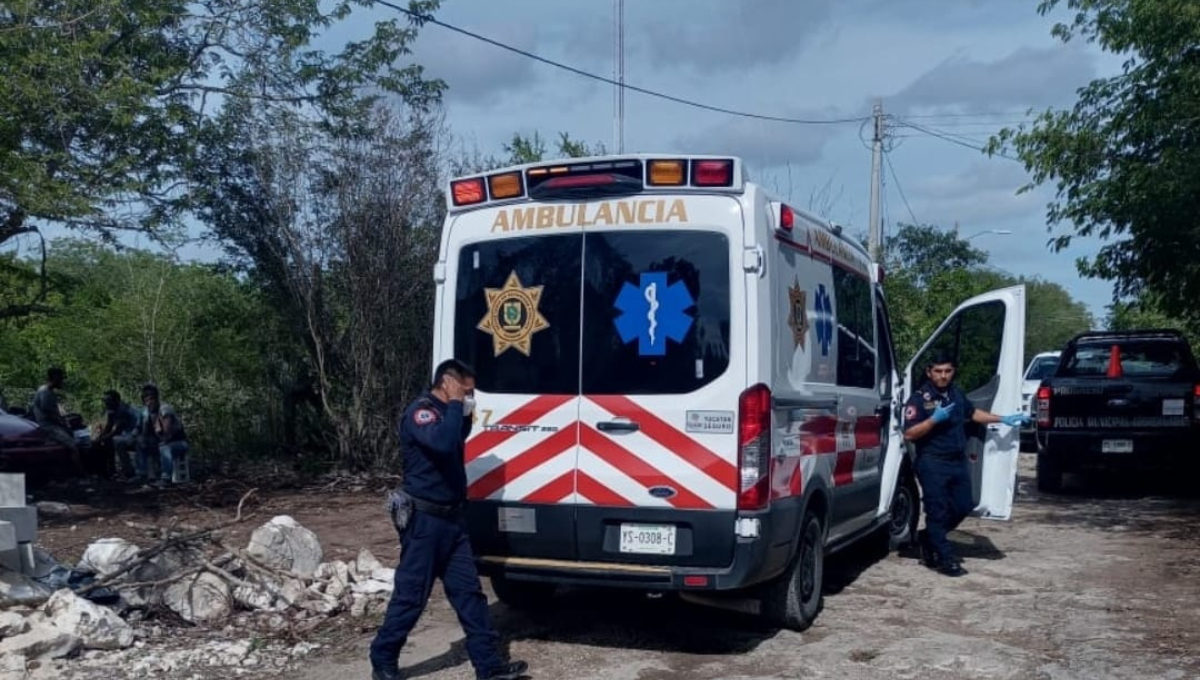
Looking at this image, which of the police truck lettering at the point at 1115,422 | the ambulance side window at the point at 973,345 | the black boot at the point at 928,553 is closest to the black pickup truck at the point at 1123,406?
the police truck lettering at the point at 1115,422

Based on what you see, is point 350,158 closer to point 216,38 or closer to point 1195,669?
point 216,38

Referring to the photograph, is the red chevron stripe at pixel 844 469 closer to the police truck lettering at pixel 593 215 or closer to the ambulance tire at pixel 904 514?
the ambulance tire at pixel 904 514

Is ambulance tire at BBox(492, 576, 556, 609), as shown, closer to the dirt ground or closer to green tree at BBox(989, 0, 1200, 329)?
the dirt ground

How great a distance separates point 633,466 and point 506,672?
4.18ft

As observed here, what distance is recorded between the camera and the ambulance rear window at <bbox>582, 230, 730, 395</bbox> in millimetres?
6824

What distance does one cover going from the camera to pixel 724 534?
669cm

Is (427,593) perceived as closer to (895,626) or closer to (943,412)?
(895,626)

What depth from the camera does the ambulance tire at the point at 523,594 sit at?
8195mm

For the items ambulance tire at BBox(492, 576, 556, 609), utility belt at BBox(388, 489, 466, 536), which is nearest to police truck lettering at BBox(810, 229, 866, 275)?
ambulance tire at BBox(492, 576, 556, 609)

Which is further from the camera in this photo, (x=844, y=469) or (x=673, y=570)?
(x=844, y=469)

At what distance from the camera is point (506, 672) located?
Result: 21.5 ft

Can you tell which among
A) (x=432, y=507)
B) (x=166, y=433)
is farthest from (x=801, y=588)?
(x=166, y=433)

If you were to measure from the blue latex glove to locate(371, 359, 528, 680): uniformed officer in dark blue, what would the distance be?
4152 millimetres

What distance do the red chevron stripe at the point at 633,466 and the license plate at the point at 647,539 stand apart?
0.57ft
